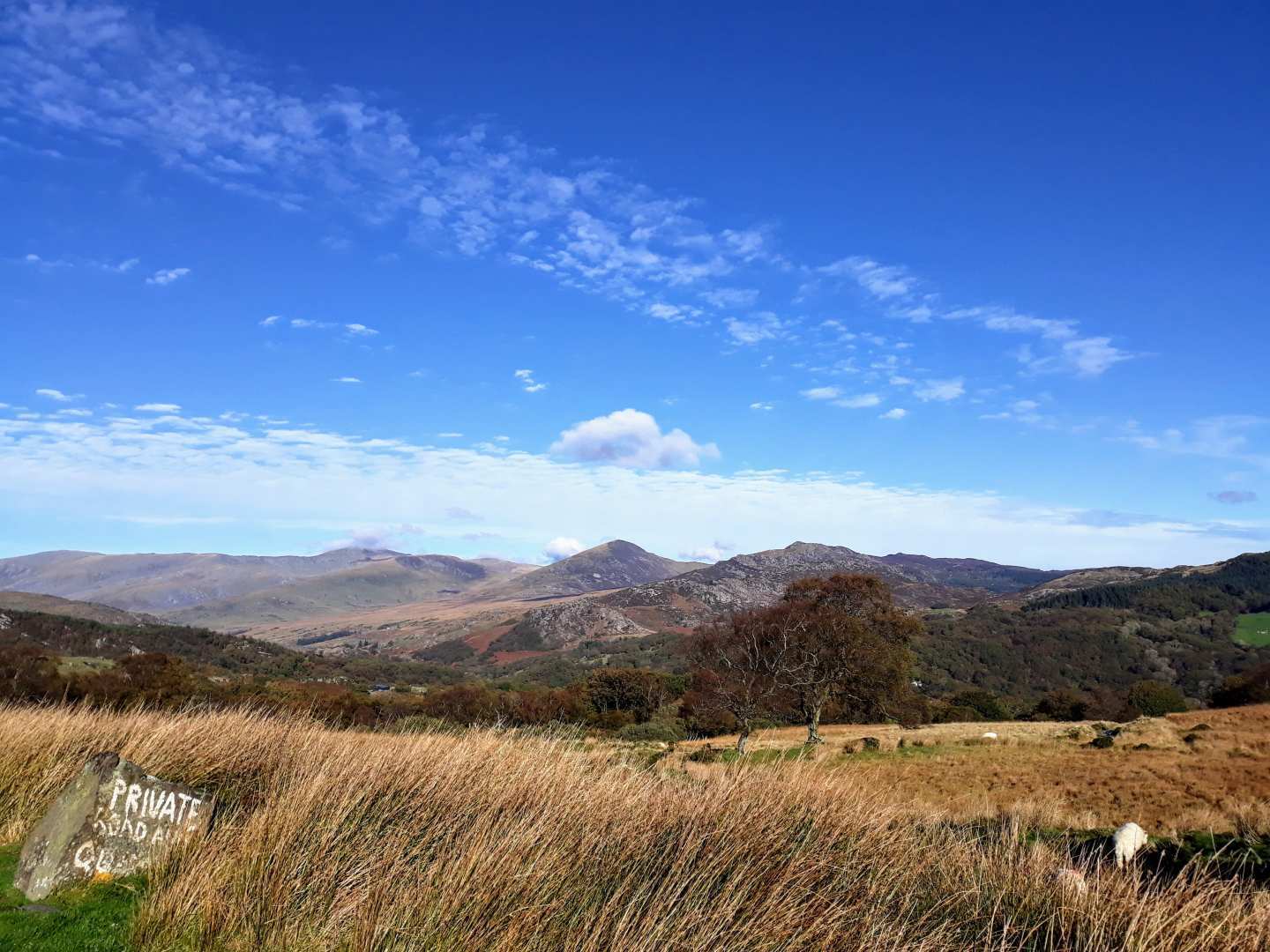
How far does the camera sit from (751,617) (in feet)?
122

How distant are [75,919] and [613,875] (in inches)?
150

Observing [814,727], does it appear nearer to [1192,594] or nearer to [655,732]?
[655,732]

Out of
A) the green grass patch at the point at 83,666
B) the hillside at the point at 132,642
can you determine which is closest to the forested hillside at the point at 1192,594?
the hillside at the point at 132,642

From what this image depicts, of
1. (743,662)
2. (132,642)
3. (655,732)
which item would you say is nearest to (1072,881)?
(743,662)

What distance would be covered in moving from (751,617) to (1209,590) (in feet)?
538

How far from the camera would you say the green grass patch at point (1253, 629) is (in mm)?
107875

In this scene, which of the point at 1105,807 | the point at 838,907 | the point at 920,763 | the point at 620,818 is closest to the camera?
the point at 838,907

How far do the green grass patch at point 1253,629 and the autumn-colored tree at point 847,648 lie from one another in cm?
10159

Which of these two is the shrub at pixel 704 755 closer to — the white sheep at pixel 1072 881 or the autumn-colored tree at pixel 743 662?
the autumn-colored tree at pixel 743 662

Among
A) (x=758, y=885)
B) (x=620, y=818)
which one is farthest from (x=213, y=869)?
(x=758, y=885)

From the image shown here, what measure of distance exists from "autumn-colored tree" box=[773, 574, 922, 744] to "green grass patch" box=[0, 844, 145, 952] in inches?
1143

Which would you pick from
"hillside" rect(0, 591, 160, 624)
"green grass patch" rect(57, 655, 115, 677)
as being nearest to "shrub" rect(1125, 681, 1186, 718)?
"green grass patch" rect(57, 655, 115, 677)

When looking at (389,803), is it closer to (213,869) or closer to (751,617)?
(213,869)

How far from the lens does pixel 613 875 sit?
17.2 ft
